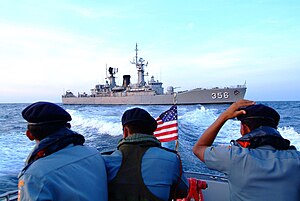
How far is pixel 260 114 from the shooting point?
200 cm

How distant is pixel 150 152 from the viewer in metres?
2.05

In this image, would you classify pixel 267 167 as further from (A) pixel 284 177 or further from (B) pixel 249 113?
(B) pixel 249 113

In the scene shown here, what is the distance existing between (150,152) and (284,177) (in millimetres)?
908

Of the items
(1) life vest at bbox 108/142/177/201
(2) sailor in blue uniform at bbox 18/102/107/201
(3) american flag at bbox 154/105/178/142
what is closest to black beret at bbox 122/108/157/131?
(1) life vest at bbox 108/142/177/201

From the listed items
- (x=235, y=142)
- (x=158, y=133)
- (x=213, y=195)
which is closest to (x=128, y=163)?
(x=235, y=142)

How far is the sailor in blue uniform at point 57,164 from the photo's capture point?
156 centimetres

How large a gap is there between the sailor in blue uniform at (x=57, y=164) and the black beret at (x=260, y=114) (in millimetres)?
1092

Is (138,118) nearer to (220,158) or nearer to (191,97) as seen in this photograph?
(220,158)

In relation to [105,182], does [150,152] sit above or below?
above

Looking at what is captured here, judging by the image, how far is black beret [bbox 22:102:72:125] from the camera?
1800 millimetres

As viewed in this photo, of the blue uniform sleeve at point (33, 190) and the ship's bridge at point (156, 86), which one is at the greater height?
the ship's bridge at point (156, 86)

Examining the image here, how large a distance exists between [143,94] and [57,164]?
56264 mm

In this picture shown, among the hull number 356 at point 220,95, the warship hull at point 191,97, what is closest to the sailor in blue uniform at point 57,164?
the warship hull at point 191,97

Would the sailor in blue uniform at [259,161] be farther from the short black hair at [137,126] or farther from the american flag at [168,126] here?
the american flag at [168,126]
